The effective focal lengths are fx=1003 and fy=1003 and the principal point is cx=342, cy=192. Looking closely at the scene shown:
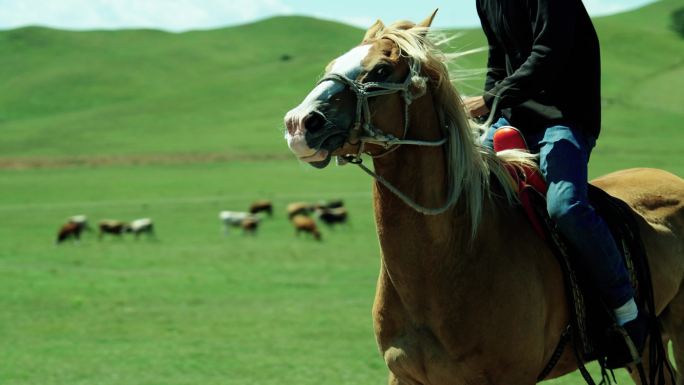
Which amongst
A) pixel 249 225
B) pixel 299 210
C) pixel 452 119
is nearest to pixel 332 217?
pixel 299 210

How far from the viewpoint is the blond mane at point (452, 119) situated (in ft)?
15.4

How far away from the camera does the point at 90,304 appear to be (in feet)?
55.4

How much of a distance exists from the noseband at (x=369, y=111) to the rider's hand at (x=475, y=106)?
72cm

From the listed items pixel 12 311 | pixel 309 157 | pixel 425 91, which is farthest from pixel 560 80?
pixel 12 311

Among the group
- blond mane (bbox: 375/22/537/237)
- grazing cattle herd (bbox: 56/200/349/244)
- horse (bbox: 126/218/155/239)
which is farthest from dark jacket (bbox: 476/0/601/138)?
horse (bbox: 126/218/155/239)

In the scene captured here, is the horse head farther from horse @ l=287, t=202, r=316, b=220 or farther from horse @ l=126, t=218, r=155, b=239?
horse @ l=287, t=202, r=316, b=220

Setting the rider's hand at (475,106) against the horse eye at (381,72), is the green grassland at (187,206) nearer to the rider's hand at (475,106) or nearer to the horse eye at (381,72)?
the rider's hand at (475,106)

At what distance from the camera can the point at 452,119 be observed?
15.8 feet

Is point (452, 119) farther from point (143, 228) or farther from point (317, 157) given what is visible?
point (143, 228)

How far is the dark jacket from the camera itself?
16.8ft

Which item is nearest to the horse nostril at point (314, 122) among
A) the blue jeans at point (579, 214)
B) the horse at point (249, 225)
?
the blue jeans at point (579, 214)

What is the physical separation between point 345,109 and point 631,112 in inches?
3077

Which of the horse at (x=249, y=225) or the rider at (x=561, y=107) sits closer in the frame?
the rider at (x=561, y=107)

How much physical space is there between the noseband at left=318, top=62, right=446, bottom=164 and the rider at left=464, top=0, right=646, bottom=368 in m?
0.72
